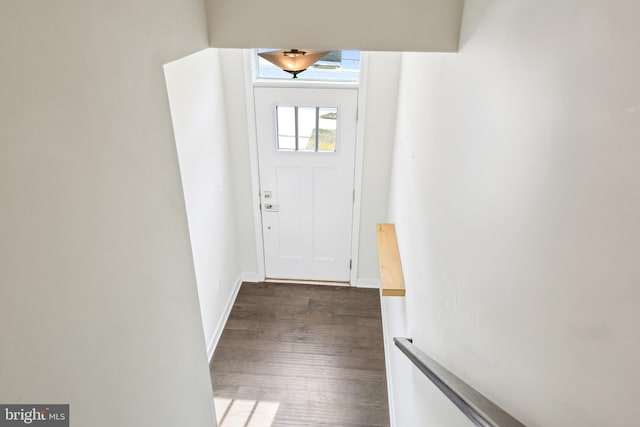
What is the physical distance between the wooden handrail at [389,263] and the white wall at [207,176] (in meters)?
1.28

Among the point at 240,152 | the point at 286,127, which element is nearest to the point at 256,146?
the point at 240,152

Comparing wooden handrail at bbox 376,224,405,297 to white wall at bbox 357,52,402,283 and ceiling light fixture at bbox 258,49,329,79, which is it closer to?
white wall at bbox 357,52,402,283

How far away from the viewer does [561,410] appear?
771 millimetres

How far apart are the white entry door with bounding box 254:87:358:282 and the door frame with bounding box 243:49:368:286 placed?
0.04 m

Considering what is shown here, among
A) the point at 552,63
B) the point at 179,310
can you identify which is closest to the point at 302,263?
the point at 179,310

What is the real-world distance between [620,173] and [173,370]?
171cm

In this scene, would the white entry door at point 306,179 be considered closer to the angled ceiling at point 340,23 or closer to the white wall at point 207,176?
the white wall at point 207,176

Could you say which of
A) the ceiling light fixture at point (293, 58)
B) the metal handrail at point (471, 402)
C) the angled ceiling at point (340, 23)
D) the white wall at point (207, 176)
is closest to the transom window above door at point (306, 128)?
the white wall at point (207, 176)

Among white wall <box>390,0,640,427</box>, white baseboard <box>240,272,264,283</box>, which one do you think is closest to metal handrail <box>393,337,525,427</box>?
white wall <box>390,0,640,427</box>

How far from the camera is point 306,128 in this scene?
373 centimetres

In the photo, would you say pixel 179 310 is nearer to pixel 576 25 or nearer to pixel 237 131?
pixel 576 25

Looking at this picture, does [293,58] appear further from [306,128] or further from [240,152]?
[240,152]

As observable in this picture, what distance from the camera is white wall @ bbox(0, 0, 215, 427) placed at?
0.90 metres

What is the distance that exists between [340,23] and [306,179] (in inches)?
88.1
